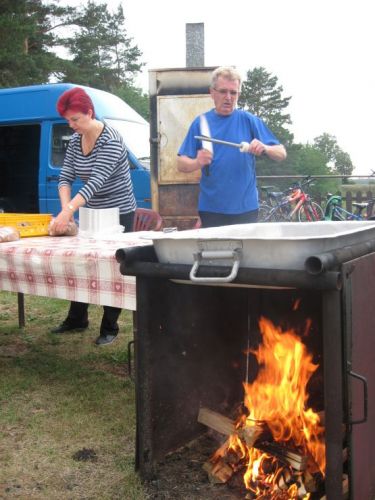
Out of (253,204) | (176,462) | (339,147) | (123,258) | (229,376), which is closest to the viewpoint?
(123,258)

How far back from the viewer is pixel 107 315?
12.7 feet

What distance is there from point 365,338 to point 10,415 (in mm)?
1955

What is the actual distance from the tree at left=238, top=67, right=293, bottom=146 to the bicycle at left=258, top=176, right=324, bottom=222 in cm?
1959

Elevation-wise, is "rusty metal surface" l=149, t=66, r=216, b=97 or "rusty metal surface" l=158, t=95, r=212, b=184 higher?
"rusty metal surface" l=149, t=66, r=216, b=97

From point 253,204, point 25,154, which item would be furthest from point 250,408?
point 25,154

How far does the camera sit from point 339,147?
76.7 feet

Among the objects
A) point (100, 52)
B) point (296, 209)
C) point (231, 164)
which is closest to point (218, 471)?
point (231, 164)

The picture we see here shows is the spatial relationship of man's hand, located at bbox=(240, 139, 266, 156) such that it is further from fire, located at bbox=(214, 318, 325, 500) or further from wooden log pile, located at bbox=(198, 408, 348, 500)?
wooden log pile, located at bbox=(198, 408, 348, 500)

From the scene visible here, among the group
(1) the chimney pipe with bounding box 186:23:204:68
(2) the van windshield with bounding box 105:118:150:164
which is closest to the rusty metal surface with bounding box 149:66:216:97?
(2) the van windshield with bounding box 105:118:150:164

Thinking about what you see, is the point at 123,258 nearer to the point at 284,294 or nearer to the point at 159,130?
the point at 284,294

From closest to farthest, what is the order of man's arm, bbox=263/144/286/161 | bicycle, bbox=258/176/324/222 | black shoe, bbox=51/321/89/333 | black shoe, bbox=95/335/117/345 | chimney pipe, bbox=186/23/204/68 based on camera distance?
1. man's arm, bbox=263/144/286/161
2. black shoe, bbox=95/335/117/345
3. black shoe, bbox=51/321/89/333
4. chimney pipe, bbox=186/23/204/68
5. bicycle, bbox=258/176/324/222

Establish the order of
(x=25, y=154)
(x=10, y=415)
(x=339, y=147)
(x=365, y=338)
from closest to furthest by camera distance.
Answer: (x=365, y=338)
(x=10, y=415)
(x=25, y=154)
(x=339, y=147)

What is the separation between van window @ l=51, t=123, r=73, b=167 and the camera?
A: 7.80 meters

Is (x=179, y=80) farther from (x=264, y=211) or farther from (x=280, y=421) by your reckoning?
(x=280, y=421)
